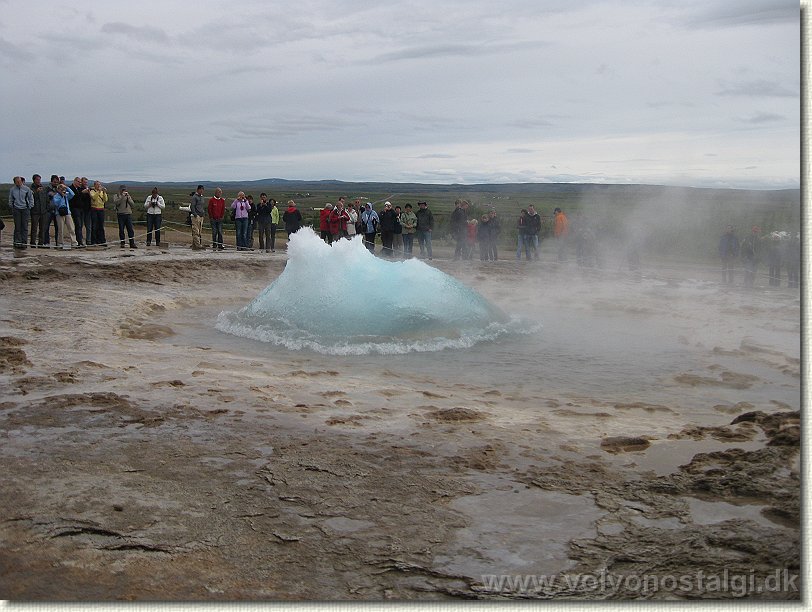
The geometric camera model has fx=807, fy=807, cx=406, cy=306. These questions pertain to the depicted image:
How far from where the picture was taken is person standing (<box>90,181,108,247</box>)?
11625 millimetres

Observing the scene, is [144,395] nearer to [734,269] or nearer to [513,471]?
[513,471]

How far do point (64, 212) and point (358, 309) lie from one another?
6.33 m

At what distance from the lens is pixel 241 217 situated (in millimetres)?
12695

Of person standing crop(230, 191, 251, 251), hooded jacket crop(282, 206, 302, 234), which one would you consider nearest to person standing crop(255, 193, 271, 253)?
person standing crop(230, 191, 251, 251)

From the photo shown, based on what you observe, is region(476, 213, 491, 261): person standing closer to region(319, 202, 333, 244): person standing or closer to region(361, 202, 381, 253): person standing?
region(361, 202, 381, 253): person standing

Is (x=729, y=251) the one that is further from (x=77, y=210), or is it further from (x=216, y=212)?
(x=77, y=210)

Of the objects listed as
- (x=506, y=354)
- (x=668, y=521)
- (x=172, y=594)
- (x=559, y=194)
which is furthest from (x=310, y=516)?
(x=559, y=194)

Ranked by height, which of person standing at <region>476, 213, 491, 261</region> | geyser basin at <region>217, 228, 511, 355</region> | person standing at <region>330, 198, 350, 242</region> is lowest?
geyser basin at <region>217, 228, 511, 355</region>

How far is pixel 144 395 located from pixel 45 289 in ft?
13.7

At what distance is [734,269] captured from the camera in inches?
448

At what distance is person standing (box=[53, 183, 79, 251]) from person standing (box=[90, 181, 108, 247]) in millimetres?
286

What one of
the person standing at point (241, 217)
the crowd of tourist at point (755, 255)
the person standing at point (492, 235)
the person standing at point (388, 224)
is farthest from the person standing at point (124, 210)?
the crowd of tourist at point (755, 255)

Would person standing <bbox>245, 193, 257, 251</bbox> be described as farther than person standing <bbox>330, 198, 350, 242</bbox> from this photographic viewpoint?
Yes

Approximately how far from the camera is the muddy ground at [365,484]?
2514 mm
